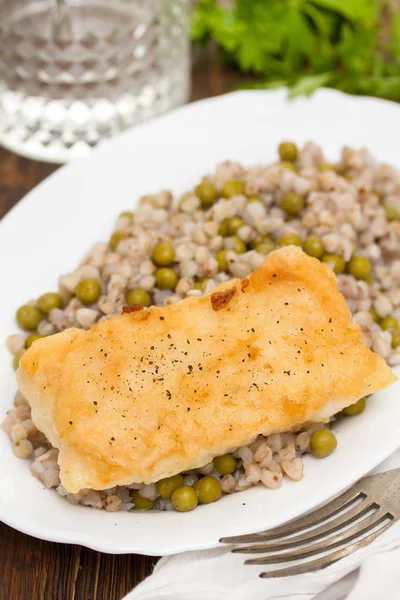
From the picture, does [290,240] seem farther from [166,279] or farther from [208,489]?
[208,489]

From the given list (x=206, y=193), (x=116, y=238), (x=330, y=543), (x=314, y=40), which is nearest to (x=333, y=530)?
(x=330, y=543)

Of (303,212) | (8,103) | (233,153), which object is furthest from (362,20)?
(8,103)

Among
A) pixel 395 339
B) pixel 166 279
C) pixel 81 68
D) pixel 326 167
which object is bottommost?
pixel 395 339

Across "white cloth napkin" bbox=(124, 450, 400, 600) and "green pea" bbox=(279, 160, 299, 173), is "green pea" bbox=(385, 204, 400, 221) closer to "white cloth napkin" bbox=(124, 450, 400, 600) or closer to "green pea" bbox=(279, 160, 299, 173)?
"green pea" bbox=(279, 160, 299, 173)

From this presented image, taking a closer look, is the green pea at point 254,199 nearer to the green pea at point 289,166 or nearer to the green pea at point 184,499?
the green pea at point 289,166

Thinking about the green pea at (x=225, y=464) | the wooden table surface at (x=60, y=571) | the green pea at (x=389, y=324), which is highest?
the green pea at (x=389, y=324)

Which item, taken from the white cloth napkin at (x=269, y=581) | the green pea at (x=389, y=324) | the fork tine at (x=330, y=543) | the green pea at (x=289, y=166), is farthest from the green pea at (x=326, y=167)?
the white cloth napkin at (x=269, y=581)
